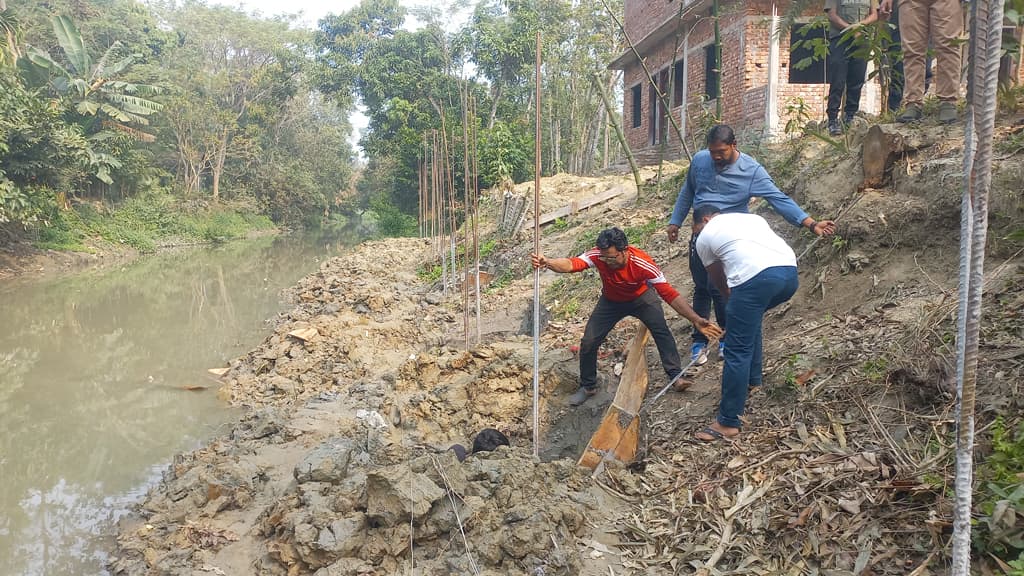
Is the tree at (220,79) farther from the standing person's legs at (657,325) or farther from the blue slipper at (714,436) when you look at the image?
the blue slipper at (714,436)

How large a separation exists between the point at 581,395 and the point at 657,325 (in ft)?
2.46

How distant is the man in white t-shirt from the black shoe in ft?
3.88

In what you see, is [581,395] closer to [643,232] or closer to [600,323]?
[600,323]

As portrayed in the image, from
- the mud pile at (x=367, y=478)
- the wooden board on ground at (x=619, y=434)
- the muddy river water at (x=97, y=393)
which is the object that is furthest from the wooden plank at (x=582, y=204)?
the wooden board on ground at (x=619, y=434)

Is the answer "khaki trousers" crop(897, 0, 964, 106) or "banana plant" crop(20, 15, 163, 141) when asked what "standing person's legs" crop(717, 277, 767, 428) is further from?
"banana plant" crop(20, 15, 163, 141)

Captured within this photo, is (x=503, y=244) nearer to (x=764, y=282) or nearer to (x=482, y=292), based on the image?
(x=482, y=292)

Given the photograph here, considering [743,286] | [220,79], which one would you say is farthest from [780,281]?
[220,79]

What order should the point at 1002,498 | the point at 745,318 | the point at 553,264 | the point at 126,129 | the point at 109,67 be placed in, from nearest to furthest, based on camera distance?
the point at 1002,498, the point at 745,318, the point at 553,264, the point at 109,67, the point at 126,129

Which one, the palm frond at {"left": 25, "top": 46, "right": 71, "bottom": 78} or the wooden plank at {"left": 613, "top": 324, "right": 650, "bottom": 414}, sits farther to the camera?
the palm frond at {"left": 25, "top": 46, "right": 71, "bottom": 78}

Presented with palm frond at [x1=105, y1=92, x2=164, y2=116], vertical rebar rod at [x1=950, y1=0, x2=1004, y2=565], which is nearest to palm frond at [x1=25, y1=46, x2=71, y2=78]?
palm frond at [x1=105, y1=92, x2=164, y2=116]

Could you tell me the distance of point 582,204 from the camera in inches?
422

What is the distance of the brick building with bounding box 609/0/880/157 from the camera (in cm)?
1002

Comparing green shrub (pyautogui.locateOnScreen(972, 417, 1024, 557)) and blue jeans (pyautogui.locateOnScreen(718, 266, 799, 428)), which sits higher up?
blue jeans (pyautogui.locateOnScreen(718, 266, 799, 428))

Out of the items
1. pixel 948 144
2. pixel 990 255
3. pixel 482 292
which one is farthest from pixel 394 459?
pixel 482 292
